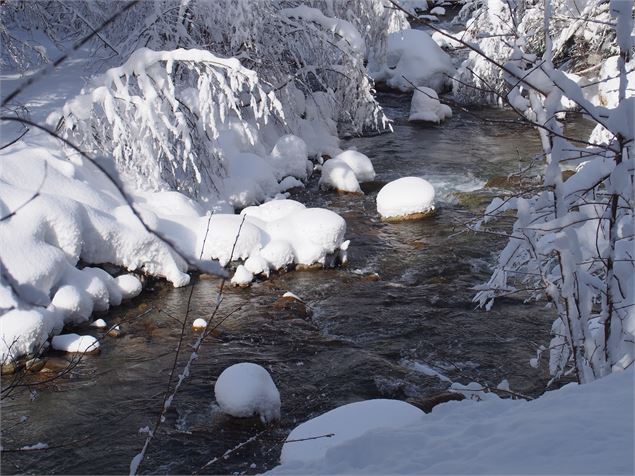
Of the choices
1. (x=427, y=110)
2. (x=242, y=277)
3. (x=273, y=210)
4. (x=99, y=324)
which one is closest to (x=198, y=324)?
(x=99, y=324)

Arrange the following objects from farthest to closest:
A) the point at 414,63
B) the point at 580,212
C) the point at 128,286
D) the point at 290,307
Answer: the point at 414,63 < the point at 128,286 < the point at 290,307 < the point at 580,212

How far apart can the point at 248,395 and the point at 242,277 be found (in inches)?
122

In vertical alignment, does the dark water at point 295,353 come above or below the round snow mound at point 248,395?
below

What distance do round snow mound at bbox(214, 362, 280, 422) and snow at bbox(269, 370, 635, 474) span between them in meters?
2.48

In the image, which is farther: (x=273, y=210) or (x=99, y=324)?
(x=273, y=210)

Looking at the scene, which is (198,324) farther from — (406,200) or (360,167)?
(360,167)

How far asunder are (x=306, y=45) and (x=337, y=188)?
3.36 m

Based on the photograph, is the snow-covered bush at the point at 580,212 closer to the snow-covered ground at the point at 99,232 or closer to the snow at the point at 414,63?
the snow-covered ground at the point at 99,232

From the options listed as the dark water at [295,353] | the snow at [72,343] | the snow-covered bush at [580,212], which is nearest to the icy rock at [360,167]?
the dark water at [295,353]

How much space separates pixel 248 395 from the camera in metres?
6.27

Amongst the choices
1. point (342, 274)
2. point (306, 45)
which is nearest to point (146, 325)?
point (342, 274)

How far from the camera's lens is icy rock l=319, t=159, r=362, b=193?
12.6m

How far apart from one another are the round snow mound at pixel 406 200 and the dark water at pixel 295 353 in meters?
0.24

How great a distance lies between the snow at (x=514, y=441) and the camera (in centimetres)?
298
